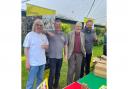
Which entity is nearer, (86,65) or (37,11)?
(37,11)

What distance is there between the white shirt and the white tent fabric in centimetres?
31

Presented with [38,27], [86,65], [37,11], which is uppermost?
[37,11]

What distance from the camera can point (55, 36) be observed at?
9.88 ft

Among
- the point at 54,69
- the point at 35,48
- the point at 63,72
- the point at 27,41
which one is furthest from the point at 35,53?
the point at 63,72

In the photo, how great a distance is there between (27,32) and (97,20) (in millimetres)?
693

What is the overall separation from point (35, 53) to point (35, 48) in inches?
2.1

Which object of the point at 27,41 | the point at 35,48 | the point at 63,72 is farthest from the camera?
the point at 63,72

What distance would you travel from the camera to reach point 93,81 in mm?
2584

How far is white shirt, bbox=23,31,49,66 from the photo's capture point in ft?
9.07

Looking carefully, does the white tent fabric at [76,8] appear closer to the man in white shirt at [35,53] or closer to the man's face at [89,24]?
the man's face at [89,24]

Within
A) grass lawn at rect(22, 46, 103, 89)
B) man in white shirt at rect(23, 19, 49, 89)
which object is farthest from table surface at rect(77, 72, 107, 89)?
man in white shirt at rect(23, 19, 49, 89)

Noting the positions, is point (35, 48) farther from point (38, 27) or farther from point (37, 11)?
point (37, 11)
